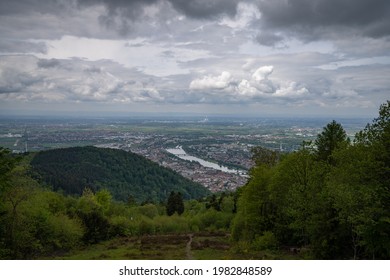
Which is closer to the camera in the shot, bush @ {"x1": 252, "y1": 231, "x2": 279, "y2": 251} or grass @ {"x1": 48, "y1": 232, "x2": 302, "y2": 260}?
grass @ {"x1": 48, "y1": 232, "x2": 302, "y2": 260}

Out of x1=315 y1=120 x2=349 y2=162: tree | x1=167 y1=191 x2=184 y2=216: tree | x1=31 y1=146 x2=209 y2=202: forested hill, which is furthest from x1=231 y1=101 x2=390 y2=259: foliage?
x1=31 y1=146 x2=209 y2=202: forested hill

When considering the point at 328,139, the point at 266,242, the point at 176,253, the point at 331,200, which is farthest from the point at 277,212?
the point at 331,200

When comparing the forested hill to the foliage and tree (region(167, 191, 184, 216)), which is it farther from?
the foliage

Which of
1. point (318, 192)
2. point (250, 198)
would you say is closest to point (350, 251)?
point (318, 192)

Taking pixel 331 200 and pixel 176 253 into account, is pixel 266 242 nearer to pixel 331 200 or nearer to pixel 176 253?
pixel 176 253

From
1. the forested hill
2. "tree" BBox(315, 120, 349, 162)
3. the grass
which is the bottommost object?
the forested hill

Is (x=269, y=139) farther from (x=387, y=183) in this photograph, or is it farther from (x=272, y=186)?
(x=387, y=183)

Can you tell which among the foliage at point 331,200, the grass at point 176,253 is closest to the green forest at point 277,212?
the foliage at point 331,200
